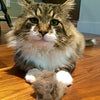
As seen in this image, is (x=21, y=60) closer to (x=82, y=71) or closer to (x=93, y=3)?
(x=82, y=71)

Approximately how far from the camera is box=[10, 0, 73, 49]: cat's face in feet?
3.21

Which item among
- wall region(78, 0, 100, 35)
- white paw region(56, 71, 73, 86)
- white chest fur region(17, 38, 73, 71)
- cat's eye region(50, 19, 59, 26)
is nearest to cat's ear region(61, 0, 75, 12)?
cat's eye region(50, 19, 59, 26)

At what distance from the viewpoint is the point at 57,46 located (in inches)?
42.8

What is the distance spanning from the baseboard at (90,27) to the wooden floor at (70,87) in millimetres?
2311

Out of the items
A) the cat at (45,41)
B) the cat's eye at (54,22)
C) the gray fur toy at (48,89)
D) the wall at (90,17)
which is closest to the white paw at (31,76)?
the cat at (45,41)

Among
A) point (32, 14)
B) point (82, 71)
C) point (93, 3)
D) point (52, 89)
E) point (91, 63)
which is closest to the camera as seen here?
point (52, 89)

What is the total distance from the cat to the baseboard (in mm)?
2565

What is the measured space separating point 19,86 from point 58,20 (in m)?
0.49

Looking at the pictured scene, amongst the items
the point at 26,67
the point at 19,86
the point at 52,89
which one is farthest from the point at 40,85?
the point at 26,67

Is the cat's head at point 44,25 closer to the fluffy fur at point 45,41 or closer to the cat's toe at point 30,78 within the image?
the fluffy fur at point 45,41

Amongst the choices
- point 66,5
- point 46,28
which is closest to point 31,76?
point 46,28

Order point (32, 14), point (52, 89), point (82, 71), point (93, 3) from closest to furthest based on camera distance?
point (52, 89) < point (32, 14) < point (82, 71) < point (93, 3)

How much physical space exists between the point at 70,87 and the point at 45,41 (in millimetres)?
313

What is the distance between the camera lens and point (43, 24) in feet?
3.28
